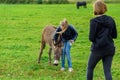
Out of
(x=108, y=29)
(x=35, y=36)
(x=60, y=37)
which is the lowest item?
(x=35, y=36)

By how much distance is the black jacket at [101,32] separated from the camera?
9742 millimetres

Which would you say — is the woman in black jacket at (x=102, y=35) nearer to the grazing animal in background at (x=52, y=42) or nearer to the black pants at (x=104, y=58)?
the black pants at (x=104, y=58)

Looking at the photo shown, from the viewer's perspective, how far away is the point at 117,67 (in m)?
14.5

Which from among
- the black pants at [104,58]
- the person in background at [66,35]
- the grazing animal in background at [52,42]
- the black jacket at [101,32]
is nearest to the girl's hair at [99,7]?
the black jacket at [101,32]

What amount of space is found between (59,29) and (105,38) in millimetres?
3613

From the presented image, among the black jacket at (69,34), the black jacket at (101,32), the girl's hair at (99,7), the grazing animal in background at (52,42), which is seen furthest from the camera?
the black jacket at (69,34)

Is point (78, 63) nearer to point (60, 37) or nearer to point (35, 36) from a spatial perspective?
point (60, 37)

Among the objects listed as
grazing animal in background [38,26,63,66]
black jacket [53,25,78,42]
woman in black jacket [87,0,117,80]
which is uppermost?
woman in black jacket [87,0,117,80]

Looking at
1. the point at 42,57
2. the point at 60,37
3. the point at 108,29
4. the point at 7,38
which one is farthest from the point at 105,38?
the point at 7,38

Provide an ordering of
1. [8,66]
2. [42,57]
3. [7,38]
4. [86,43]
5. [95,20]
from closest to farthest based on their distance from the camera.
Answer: [95,20] < [8,66] < [42,57] < [86,43] < [7,38]

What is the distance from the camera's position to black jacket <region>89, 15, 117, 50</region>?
9742 mm

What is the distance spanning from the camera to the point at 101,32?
9.88 m

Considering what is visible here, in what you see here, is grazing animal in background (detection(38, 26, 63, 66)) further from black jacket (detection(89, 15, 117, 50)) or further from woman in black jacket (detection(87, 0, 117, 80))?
black jacket (detection(89, 15, 117, 50))

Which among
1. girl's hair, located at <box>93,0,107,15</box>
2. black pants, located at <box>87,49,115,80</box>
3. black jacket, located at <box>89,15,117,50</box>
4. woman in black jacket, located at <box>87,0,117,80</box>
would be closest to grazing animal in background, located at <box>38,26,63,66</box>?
black pants, located at <box>87,49,115,80</box>
